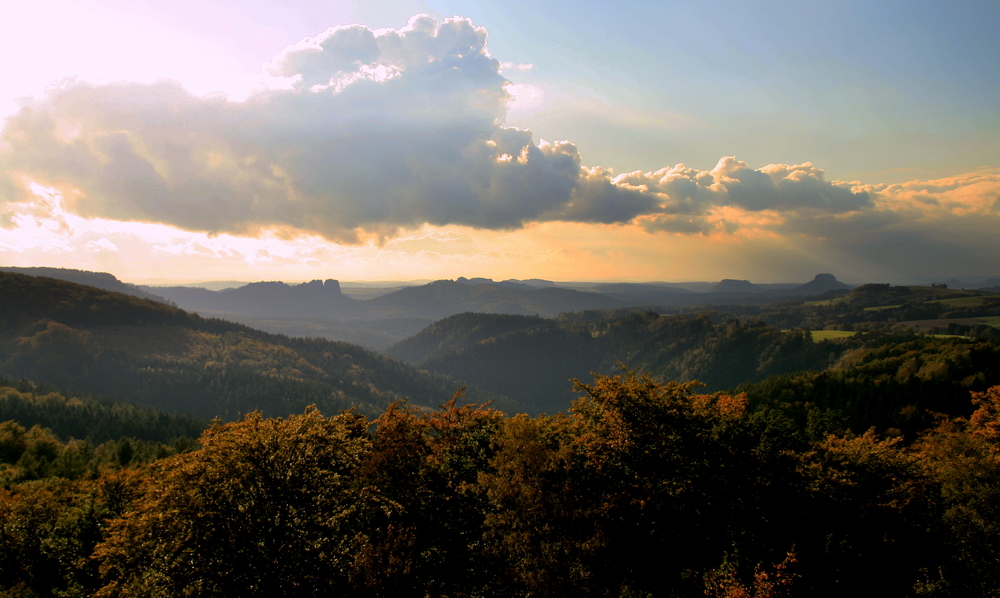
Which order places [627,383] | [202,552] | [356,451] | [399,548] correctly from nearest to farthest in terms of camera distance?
[202,552], [399,548], [356,451], [627,383]

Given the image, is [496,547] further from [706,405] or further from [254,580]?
[706,405]

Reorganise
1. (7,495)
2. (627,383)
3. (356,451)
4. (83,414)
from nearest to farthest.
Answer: (356,451), (627,383), (7,495), (83,414)

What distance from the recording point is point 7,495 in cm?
3753

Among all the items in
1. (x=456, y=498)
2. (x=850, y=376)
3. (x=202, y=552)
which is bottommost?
(x=850, y=376)

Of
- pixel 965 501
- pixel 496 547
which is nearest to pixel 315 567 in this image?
pixel 496 547

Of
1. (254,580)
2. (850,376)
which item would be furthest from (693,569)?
(850,376)

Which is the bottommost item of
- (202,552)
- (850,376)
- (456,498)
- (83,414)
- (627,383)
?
(83,414)

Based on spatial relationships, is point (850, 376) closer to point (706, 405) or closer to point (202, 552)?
point (706, 405)

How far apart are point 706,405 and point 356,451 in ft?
84.9

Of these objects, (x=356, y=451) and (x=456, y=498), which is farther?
(x=456, y=498)

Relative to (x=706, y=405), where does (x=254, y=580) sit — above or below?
below

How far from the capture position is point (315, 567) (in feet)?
73.9

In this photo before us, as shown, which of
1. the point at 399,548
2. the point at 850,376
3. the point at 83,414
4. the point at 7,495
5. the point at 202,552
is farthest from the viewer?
the point at 83,414

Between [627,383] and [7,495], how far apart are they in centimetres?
5305
